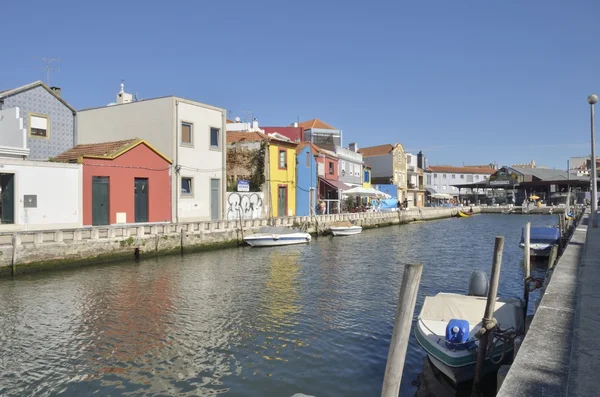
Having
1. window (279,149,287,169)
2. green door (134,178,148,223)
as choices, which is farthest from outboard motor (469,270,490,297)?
window (279,149,287,169)

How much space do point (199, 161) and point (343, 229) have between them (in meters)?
13.0

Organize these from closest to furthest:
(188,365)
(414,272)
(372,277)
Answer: (414,272) < (188,365) < (372,277)

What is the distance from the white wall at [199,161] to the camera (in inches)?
1142

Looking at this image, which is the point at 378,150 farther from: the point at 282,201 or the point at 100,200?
the point at 100,200

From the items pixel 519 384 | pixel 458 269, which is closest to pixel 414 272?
pixel 519 384

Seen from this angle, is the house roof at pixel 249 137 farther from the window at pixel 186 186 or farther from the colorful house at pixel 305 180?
the window at pixel 186 186

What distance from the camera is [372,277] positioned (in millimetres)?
18953

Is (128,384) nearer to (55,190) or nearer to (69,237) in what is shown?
(69,237)

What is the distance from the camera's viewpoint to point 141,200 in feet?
87.9

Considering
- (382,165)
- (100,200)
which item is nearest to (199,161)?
(100,200)

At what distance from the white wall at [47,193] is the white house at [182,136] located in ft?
20.9

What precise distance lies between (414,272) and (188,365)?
6364 mm

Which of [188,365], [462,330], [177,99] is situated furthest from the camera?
[177,99]

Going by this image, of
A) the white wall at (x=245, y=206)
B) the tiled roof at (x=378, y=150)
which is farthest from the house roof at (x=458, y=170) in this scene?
the white wall at (x=245, y=206)
